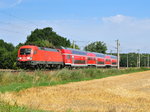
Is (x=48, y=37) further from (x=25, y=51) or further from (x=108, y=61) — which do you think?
(x=25, y=51)

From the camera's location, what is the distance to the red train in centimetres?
3189

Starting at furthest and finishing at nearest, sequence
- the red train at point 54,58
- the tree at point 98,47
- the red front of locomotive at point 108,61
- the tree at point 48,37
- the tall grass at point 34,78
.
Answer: the tree at point 98,47 → the tree at point 48,37 → the red front of locomotive at point 108,61 → the red train at point 54,58 → the tall grass at point 34,78

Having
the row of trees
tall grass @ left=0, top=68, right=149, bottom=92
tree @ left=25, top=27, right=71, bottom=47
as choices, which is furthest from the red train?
tree @ left=25, top=27, right=71, bottom=47

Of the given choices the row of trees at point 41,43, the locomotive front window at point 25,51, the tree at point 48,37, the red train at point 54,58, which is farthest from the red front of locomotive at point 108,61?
the locomotive front window at point 25,51

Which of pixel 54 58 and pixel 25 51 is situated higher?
pixel 25 51

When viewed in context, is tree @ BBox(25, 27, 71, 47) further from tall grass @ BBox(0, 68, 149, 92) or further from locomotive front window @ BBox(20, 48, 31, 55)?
locomotive front window @ BBox(20, 48, 31, 55)

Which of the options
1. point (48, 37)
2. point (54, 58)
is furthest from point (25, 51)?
point (48, 37)

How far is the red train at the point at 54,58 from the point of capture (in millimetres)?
31891

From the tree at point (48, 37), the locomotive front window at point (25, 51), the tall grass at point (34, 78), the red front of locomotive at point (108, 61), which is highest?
the tree at point (48, 37)

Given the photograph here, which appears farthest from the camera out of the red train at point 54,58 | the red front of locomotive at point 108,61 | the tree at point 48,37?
the tree at point 48,37

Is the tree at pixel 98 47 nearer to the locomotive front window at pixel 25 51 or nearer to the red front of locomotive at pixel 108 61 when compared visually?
the red front of locomotive at pixel 108 61

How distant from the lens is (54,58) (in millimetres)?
37500

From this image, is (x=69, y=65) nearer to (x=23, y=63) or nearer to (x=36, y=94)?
(x=23, y=63)

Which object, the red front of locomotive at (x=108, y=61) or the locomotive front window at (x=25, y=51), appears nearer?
the locomotive front window at (x=25, y=51)
